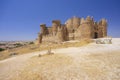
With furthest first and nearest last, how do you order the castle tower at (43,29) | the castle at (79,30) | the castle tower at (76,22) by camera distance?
the castle tower at (43,29), the castle tower at (76,22), the castle at (79,30)

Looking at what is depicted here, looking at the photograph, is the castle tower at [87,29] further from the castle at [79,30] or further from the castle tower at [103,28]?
the castle tower at [103,28]

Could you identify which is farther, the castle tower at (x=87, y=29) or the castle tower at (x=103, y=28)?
the castle tower at (x=103, y=28)

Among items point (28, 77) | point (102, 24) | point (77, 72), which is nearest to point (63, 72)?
point (77, 72)

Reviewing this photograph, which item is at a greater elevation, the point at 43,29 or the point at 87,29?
Answer: the point at 43,29

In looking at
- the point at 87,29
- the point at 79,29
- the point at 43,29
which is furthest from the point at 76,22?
the point at 43,29

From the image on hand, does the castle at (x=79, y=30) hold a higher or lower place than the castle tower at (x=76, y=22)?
lower

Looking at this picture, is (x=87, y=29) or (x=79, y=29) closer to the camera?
(x=87, y=29)

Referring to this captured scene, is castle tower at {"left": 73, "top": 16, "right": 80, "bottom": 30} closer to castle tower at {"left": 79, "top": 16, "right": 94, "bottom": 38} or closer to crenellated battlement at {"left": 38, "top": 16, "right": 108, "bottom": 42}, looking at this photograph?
crenellated battlement at {"left": 38, "top": 16, "right": 108, "bottom": 42}

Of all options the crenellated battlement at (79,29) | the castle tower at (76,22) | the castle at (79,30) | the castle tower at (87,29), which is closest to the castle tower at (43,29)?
the castle at (79,30)

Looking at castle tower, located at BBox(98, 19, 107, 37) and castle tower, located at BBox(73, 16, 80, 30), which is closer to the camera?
castle tower, located at BBox(98, 19, 107, 37)

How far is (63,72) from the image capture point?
7398 mm

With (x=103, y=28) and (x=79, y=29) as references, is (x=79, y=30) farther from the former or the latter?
(x=103, y=28)

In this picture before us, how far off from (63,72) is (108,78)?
260cm

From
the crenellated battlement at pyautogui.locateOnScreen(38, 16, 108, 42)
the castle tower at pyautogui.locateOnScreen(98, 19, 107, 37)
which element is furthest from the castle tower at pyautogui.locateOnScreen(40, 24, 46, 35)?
the castle tower at pyautogui.locateOnScreen(98, 19, 107, 37)
